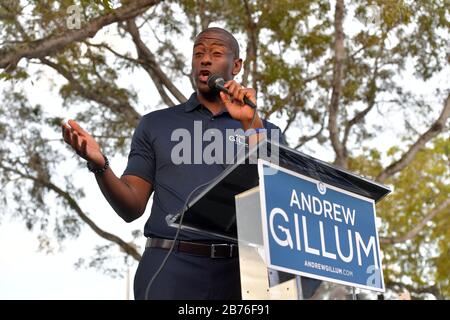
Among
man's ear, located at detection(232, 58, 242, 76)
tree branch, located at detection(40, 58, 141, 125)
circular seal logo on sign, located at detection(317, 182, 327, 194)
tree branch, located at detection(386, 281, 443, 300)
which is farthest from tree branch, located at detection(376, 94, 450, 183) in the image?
circular seal logo on sign, located at detection(317, 182, 327, 194)

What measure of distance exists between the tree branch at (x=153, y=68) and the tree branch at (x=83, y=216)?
278 cm

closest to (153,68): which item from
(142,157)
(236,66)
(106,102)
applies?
(106,102)

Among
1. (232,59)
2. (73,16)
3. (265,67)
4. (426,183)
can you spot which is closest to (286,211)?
(232,59)

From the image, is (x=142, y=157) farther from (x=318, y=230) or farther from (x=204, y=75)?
(x=318, y=230)

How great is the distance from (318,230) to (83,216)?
13150mm

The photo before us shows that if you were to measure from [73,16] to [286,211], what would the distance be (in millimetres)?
8678

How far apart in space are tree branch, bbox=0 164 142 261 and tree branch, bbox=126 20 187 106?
278 cm

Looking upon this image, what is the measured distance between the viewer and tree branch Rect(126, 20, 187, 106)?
561 inches

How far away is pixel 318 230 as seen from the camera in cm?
256

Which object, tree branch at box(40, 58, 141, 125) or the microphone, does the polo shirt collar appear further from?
tree branch at box(40, 58, 141, 125)

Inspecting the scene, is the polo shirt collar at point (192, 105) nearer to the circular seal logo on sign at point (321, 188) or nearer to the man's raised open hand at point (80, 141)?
the man's raised open hand at point (80, 141)

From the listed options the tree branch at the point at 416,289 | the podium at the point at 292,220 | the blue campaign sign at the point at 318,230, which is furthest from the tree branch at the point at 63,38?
the tree branch at the point at 416,289
